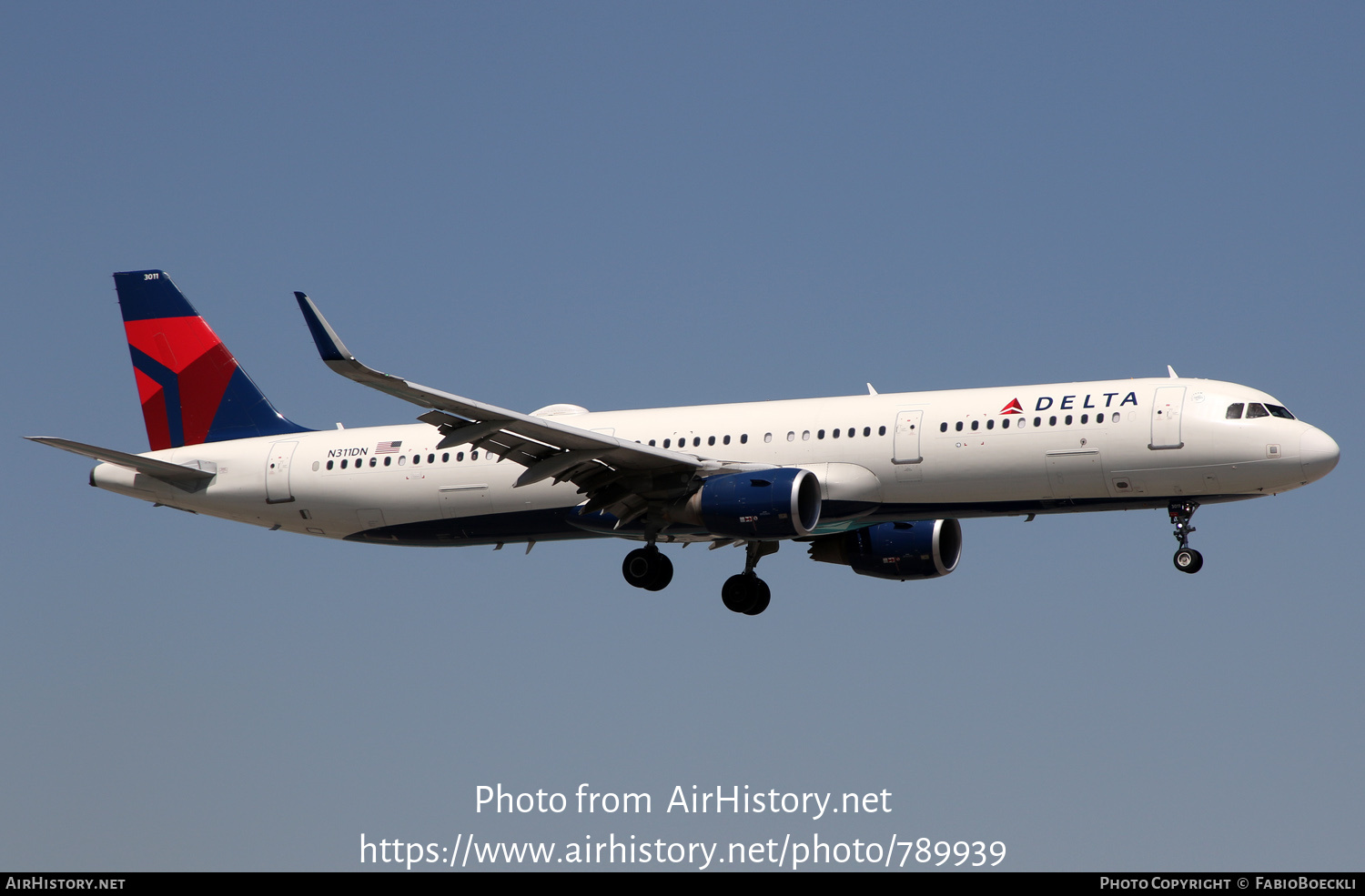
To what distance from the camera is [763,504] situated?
37.6 meters

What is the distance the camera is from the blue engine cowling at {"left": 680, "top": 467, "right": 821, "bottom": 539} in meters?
37.5

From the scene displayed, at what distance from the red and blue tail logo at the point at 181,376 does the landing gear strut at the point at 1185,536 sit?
23.2m

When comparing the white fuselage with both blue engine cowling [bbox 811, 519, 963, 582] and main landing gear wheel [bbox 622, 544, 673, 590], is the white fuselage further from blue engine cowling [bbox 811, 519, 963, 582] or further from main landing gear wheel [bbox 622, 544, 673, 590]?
blue engine cowling [bbox 811, 519, 963, 582]

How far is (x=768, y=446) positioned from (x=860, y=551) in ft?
18.2

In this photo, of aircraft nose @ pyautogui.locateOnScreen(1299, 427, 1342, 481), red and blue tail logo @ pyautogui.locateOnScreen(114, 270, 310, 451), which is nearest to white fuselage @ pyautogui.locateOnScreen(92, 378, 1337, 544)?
aircraft nose @ pyautogui.locateOnScreen(1299, 427, 1342, 481)

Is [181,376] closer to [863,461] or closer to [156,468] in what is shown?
[156,468]

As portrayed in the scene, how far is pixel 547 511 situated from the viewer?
138ft

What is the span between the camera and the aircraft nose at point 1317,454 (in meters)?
35.9

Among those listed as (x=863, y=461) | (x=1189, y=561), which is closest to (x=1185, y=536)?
(x=1189, y=561)

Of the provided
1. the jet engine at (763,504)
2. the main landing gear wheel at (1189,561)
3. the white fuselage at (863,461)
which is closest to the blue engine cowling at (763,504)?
the jet engine at (763,504)

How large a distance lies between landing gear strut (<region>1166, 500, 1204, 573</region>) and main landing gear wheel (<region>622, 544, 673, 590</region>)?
12.3 meters

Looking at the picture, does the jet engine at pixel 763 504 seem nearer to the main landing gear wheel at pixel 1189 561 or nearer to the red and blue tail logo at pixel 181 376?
the main landing gear wheel at pixel 1189 561

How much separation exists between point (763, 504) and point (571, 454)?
180 inches

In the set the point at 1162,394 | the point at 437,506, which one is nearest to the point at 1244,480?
the point at 1162,394
